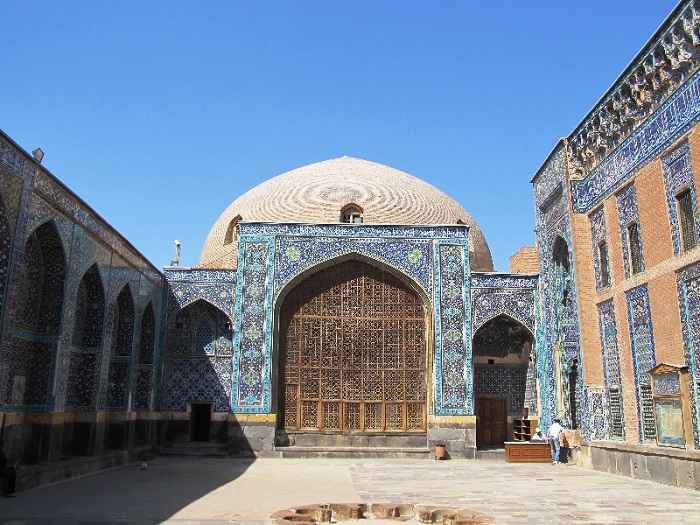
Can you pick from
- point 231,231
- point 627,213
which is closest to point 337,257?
point 627,213

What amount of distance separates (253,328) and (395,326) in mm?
3188

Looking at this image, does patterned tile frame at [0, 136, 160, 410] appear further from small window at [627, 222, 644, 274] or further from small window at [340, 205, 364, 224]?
small window at [627, 222, 644, 274]

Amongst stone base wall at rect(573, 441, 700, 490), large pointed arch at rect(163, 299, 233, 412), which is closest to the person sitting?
stone base wall at rect(573, 441, 700, 490)

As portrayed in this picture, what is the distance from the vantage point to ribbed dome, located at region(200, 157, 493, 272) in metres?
20.2

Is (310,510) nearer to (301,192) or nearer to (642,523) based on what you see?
(642,523)

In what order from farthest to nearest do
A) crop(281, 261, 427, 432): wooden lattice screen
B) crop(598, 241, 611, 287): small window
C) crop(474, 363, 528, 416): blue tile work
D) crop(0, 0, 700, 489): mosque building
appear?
1. crop(474, 363, 528, 416): blue tile work
2. crop(281, 261, 427, 432): wooden lattice screen
3. crop(598, 241, 611, 287): small window
4. crop(0, 0, 700, 489): mosque building

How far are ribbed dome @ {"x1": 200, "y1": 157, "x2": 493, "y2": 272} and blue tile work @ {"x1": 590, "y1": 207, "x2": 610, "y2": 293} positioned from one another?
768 cm

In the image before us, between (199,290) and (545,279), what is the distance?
7.81 m

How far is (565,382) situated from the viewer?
1443 centimetres

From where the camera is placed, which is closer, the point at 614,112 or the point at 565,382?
the point at 614,112

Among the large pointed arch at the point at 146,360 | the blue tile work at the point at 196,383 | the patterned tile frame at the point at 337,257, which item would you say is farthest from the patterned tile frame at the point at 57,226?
the blue tile work at the point at 196,383

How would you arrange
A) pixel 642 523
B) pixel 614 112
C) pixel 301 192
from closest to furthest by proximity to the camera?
pixel 642 523
pixel 614 112
pixel 301 192

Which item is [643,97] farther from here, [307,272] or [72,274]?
[72,274]

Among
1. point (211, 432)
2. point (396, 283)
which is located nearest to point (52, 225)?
point (211, 432)
